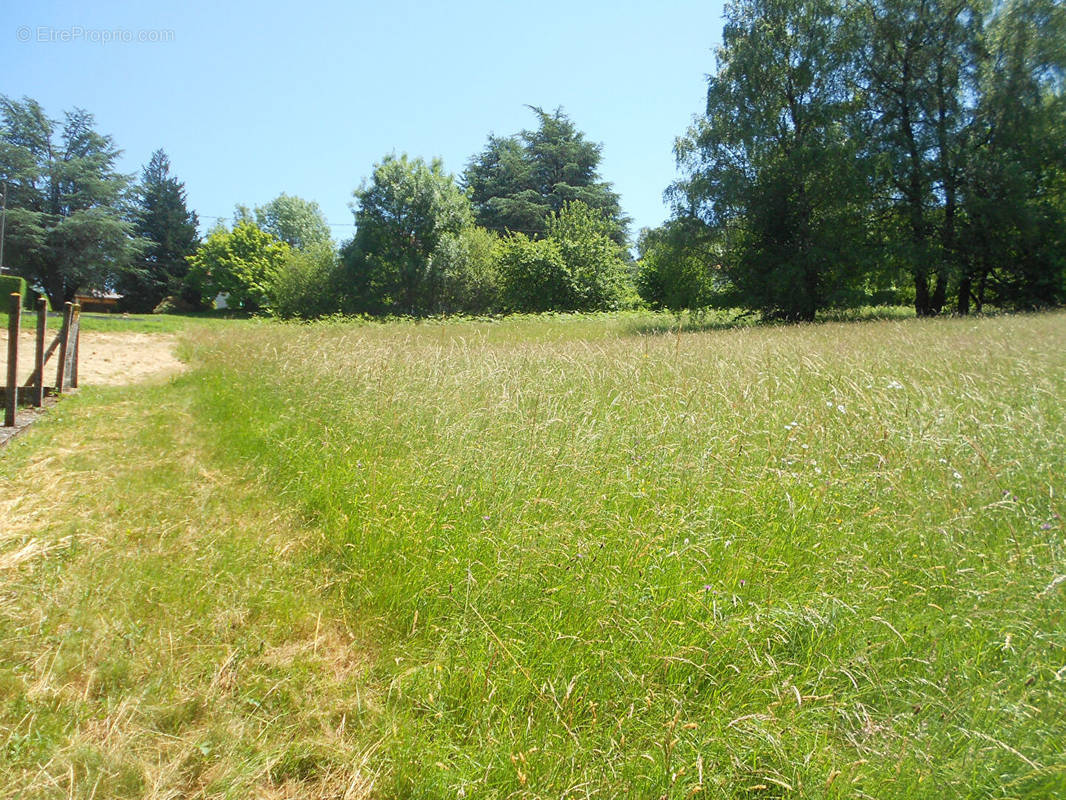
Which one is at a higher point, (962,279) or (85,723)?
(962,279)

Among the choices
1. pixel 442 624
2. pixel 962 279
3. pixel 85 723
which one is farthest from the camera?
pixel 962 279

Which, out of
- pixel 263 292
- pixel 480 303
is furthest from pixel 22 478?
pixel 263 292

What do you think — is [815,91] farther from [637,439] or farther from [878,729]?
[878,729]

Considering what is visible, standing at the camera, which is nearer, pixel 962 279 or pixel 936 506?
pixel 936 506

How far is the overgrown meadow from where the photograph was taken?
175 cm

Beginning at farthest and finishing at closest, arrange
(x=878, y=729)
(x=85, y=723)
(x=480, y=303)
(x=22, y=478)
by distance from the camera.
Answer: (x=480, y=303), (x=22, y=478), (x=85, y=723), (x=878, y=729)

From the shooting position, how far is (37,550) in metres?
3.13

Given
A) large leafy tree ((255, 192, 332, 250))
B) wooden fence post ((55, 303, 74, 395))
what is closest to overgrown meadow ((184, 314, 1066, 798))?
wooden fence post ((55, 303, 74, 395))

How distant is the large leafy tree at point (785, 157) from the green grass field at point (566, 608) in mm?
17518

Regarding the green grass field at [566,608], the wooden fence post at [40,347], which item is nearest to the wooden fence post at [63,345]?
the wooden fence post at [40,347]

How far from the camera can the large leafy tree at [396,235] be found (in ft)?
102

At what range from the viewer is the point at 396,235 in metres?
31.5

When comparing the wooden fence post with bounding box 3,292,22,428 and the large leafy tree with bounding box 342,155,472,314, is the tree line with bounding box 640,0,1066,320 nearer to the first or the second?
the large leafy tree with bounding box 342,155,472,314

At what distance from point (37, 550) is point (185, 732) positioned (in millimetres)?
1839
